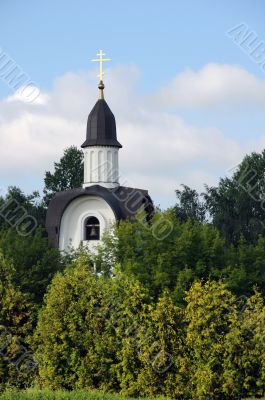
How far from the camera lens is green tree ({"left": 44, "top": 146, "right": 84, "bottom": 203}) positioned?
204 ft

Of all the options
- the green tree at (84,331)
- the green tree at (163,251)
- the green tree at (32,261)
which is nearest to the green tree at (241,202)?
the green tree at (163,251)

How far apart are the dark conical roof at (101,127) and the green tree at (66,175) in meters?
20.3

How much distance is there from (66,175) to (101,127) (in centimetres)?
2158

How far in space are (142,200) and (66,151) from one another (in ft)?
76.9

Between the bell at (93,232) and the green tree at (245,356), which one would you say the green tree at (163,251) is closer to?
the bell at (93,232)

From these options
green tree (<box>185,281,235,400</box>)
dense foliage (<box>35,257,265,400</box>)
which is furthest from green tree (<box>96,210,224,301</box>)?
green tree (<box>185,281,235,400</box>)

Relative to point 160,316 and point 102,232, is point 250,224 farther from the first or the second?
point 160,316

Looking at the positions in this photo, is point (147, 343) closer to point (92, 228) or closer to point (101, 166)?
point (92, 228)

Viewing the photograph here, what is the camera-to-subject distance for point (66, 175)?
205ft

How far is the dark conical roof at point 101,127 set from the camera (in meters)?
41.2

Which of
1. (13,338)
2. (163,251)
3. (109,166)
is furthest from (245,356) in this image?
(109,166)

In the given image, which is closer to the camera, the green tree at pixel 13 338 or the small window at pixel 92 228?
the green tree at pixel 13 338

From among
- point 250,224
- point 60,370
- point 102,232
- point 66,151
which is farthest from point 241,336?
point 66,151

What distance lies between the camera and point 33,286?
34.5m
